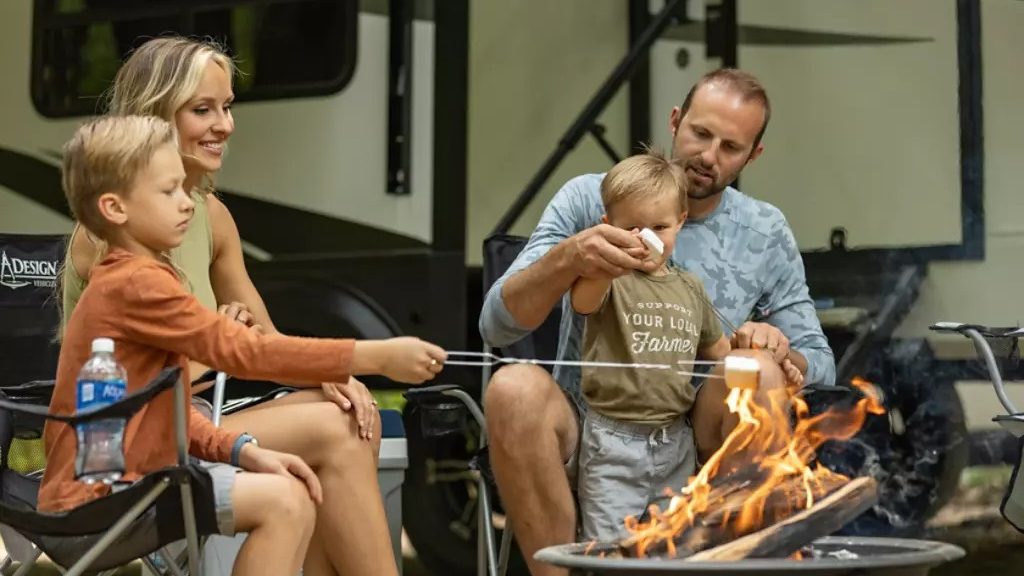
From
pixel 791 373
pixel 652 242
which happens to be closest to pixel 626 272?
pixel 652 242

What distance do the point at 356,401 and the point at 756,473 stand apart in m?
0.75

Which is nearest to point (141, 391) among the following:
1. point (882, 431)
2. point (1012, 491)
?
point (1012, 491)

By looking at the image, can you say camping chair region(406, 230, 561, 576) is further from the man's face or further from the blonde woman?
the man's face

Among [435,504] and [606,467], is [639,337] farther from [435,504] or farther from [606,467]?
[435,504]

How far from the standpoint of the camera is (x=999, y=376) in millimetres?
3527

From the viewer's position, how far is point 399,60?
187 inches

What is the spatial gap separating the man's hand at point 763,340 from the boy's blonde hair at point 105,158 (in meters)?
1.09

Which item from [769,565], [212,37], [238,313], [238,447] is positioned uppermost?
[212,37]

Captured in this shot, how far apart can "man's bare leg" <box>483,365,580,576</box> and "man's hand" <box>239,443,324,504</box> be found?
0.34 meters

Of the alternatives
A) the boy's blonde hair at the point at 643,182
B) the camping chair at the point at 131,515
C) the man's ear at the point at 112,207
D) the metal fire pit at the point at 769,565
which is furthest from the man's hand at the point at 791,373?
the man's ear at the point at 112,207

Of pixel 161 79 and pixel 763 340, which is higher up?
pixel 161 79

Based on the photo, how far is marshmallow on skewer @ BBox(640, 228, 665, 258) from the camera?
2703mm

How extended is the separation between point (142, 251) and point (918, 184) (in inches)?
107

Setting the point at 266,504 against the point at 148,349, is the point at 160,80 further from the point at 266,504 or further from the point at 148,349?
the point at 266,504
